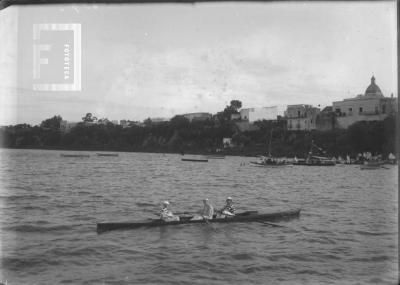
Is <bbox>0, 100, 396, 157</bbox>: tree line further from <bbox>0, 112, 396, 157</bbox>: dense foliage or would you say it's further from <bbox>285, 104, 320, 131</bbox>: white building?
<bbox>285, 104, 320, 131</bbox>: white building

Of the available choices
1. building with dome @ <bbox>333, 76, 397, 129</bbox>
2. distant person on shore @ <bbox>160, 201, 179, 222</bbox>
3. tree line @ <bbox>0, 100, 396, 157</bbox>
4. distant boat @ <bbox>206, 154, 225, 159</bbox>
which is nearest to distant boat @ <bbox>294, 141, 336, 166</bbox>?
tree line @ <bbox>0, 100, 396, 157</bbox>

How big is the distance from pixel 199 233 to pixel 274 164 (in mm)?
26391

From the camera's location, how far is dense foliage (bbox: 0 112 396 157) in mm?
23984

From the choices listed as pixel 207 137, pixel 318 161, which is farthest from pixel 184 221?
pixel 318 161

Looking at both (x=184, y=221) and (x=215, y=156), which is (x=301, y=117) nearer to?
(x=215, y=156)

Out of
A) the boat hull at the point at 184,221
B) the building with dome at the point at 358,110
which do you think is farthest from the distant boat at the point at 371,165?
the boat hull at the point at 184,221

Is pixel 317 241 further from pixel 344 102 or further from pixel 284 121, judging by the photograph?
pixel 284 121

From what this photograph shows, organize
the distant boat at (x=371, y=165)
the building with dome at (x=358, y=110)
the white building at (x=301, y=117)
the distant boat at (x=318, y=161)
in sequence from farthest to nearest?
the white building at (x=301, y=117) < the distant boat at (x=318, y=161) < the distant boat at (x=371, y=165) < the building with dome at (x=358, y=110)

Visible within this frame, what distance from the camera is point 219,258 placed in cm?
902

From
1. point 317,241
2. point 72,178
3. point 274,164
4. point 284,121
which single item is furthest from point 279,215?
point 284,121

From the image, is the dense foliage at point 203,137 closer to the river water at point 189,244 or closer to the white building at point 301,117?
the white building at point 301,117

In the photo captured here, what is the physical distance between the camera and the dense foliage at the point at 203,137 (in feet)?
78.7

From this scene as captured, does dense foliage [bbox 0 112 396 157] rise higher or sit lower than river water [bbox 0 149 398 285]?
higher

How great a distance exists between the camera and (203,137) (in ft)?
110
